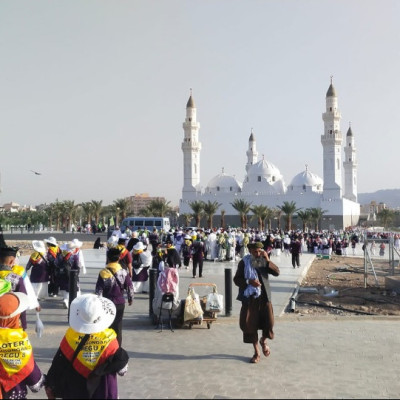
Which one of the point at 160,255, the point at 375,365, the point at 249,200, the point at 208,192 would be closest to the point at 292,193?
the point at 249,200

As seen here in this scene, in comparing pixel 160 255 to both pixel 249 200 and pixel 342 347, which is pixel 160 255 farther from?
pixel 249 200

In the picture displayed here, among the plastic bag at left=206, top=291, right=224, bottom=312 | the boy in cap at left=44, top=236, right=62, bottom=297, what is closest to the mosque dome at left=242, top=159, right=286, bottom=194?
the boy in cap at left=44, top=236, right=62, bottom=297

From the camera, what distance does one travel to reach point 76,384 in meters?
3.16

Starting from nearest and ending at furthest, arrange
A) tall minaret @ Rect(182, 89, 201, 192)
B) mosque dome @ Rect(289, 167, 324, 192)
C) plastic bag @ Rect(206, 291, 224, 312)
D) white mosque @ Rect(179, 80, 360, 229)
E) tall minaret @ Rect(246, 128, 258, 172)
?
plastic bag @ Rect(206, 291, 224, 312) → white mosque @ Rect(179, 80, 360, 229) → tall minaret @ Rect(182, 89, 201, 192) → mosque dome @ Rect(289, 167, 324, 192) → tall minaret @ Rect(246, 128, 258, 172)

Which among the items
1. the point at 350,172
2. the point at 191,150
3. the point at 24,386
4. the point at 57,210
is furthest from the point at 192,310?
the point at 350,172

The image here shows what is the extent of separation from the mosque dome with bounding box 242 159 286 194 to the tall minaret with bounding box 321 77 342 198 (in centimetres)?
1067

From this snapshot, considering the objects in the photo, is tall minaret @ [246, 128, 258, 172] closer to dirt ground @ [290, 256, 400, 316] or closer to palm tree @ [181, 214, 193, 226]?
palm tree @ [181, 214, 193, 226]

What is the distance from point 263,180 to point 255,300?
71.2m

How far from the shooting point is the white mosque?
65875 mm

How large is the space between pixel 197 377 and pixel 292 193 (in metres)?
65.2

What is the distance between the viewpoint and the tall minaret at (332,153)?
6594 cm

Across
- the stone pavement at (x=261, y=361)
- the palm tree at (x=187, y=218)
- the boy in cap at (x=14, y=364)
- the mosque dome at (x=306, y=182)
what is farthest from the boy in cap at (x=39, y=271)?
the mosque dome at (x=306, y=182)

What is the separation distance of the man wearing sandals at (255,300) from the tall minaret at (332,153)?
6195cm

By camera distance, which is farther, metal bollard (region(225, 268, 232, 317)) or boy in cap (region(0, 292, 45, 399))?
metal bollard (region(225, 268, 232, 317))
